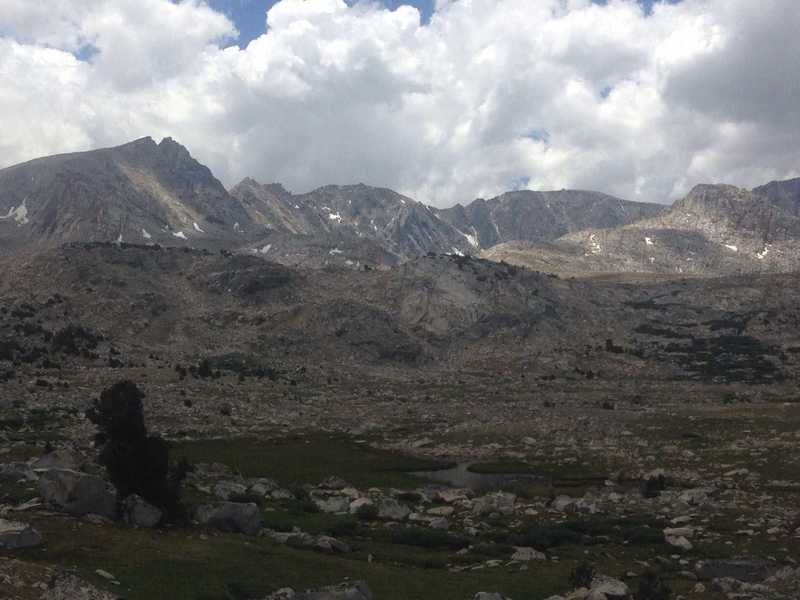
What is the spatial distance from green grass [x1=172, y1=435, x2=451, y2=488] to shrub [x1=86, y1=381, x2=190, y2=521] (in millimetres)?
17665

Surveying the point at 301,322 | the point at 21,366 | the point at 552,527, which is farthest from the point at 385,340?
the point at 552,527

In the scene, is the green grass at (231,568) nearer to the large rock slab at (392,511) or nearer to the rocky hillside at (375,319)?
the large rock slab at (392,511)

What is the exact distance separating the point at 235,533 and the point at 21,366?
64253 mm

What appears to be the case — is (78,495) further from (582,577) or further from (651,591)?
(651,591)

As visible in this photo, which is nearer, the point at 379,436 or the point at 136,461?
the point at 136,461

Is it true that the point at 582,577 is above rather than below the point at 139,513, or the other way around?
below

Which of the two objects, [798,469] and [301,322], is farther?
[301,322]

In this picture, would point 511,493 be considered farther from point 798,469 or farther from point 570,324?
point 570,324

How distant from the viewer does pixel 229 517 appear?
25969 millimetres

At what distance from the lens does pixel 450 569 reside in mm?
24766

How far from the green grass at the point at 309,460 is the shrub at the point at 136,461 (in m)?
17.7

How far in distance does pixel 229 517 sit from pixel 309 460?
25.7m

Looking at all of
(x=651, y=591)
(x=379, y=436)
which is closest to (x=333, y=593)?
(x=651, y=591)

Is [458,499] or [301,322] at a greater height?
[301,322]
